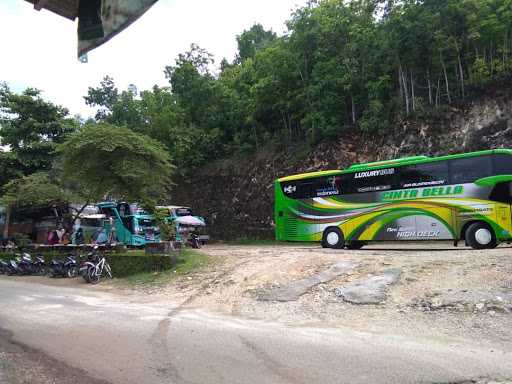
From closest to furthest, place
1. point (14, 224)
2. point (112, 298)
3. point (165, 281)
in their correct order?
point (112, 298), point (165, 281), point (14, 224)

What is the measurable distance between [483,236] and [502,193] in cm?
141

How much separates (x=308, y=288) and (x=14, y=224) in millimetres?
23971

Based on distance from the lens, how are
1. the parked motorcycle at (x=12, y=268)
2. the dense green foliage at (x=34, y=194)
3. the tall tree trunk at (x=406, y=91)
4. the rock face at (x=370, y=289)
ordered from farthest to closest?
the tall tree trunk at (x=406, y=91)
the dense green foliage at (x=34, y=194)
the parked motorcycle at (x=12, y=268)
the rock face at (x=370, y=289)

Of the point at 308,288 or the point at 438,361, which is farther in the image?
the point at 308,288

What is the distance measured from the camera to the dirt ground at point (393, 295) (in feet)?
25.6

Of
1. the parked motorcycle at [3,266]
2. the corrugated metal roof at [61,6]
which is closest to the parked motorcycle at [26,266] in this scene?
the parked motorcycle at [3,266]

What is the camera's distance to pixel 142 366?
6172 millimetres

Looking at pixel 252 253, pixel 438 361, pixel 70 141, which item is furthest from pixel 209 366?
pixel 70 141

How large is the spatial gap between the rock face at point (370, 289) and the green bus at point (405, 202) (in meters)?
5.31

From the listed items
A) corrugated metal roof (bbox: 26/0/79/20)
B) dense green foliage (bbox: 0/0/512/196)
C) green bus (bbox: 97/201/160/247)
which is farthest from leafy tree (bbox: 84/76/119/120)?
corrugated metal roof (bbox: 26/0/79/20)

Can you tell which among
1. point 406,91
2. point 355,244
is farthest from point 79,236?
point 406,91

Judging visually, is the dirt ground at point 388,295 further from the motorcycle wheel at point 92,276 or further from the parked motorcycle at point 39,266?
the parked motorcycle at point 39,266

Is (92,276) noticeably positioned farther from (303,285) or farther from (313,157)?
(313,157)

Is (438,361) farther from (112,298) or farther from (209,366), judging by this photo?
(112,298)
